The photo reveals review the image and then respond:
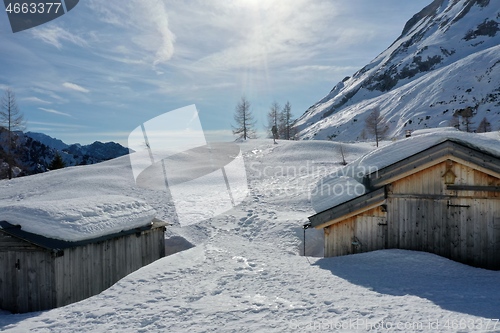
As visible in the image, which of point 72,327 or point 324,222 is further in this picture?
point 324,222

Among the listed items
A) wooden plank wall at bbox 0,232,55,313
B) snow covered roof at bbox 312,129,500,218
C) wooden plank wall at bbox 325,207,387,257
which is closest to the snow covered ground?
wooden plank wall at bbox 325,207,387,257

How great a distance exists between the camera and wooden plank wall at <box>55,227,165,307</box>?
937cm

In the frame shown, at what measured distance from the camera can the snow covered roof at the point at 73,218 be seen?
945 cm

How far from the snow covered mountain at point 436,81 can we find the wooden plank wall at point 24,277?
78.0 metres

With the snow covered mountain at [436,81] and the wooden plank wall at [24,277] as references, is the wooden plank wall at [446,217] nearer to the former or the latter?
the wooden plank wall at [24,277]

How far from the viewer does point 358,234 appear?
10.2m

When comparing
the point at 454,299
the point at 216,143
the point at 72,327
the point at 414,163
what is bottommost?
the point at 72,327

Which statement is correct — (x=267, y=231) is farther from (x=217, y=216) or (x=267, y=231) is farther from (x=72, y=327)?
(x=72, y=327)

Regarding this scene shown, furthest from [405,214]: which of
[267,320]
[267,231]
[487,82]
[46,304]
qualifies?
[487,82]

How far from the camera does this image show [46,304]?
30.1 ft

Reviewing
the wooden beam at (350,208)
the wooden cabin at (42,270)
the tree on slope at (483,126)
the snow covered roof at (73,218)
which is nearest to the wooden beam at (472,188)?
the wooden beam at (350,208)

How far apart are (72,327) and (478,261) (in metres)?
10.7

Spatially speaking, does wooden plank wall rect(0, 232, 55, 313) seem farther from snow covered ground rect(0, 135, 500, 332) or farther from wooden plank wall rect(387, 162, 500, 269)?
wooden plank wall rect(387, 162, 500, 269)

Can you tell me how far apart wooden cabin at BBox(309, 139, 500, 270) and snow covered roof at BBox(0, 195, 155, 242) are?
24.1 feet
